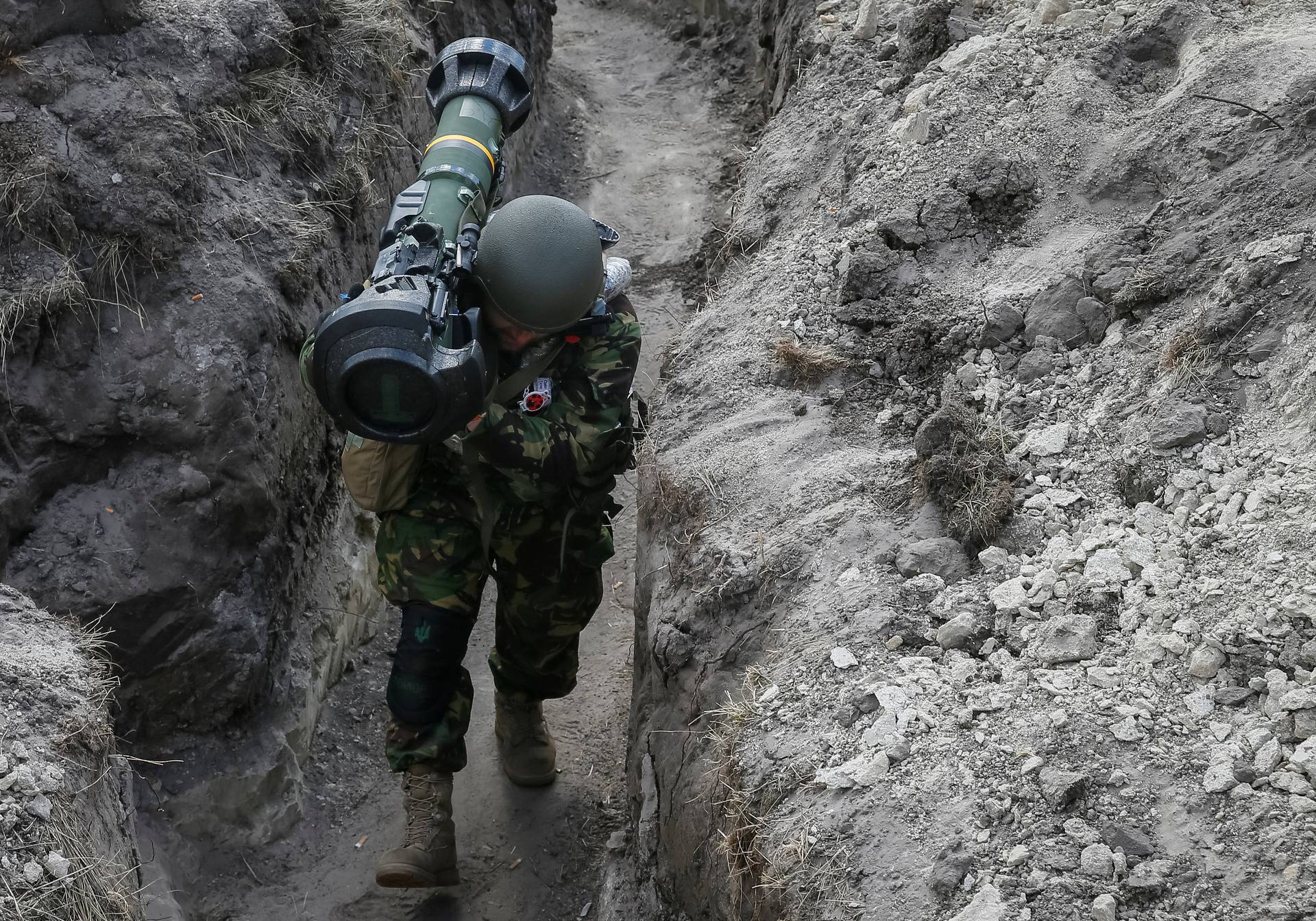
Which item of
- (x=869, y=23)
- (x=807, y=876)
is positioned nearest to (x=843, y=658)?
(x=807, y=876)

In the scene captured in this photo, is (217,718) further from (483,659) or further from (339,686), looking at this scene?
(483,659)

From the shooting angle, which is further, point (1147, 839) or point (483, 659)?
point (483, 659)

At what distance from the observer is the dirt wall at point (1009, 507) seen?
201 cm

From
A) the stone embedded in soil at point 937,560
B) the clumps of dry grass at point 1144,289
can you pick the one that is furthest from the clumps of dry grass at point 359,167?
the clumps of dry grass at point 1144,289

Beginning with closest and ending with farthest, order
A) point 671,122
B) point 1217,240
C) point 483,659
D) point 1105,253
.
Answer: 1. point 1217,240
2. point 1105,253
3. point 483,659
4. point 671,122

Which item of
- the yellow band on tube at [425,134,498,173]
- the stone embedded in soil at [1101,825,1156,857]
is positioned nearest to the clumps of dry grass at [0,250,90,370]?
the yellow band on tube at [425,134,498,173]

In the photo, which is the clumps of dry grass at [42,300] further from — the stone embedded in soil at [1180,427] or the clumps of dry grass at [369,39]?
the stone embedded in soil at [1180,427]

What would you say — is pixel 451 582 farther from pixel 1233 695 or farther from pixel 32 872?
pixel 1233 695

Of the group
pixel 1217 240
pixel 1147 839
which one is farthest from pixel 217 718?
pixel 1217 240

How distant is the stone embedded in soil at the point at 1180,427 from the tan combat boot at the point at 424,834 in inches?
88.0

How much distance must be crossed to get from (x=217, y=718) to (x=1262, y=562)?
10.1 feet

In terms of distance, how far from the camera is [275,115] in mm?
4270

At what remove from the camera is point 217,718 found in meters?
3.71

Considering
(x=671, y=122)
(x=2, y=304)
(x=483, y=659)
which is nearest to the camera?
(x=2, y=304)
